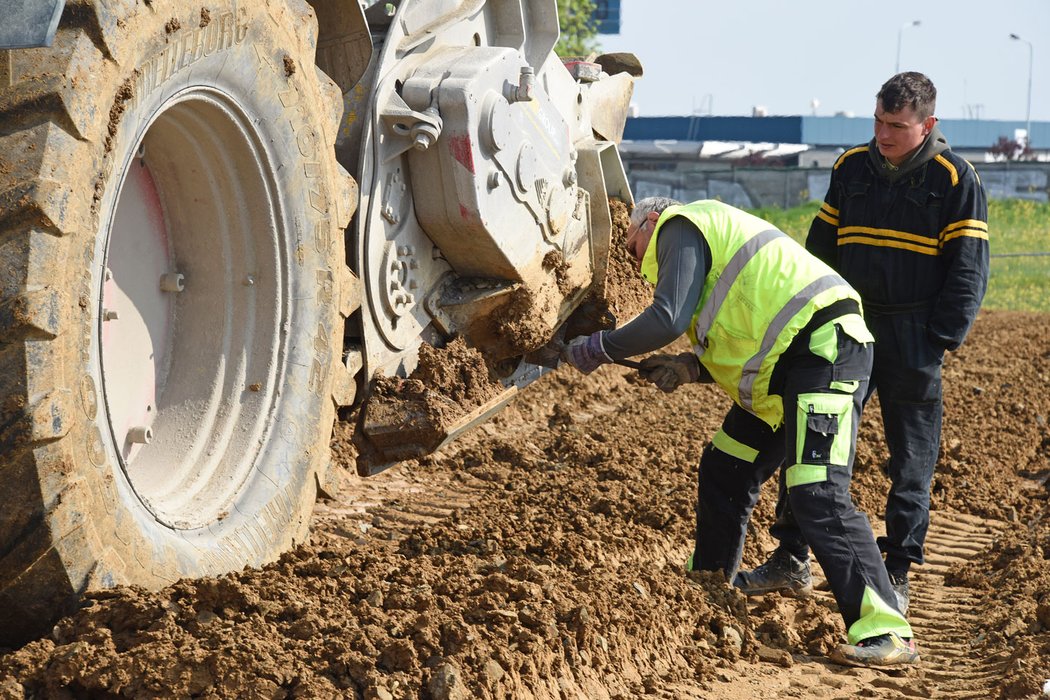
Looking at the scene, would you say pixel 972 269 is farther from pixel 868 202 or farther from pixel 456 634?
pixel 456 634

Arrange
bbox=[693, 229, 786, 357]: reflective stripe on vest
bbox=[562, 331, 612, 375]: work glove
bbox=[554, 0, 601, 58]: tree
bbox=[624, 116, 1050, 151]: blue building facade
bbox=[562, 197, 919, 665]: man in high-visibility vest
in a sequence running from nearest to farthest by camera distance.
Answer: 1. bbox=[562, 197, 919, 665]: man in high-visibility vest
2. bbox=[693, 229, 786, 357]: reflective stripe on vest
3. bbox=[562, 331, 612, 375]: work glove
4. bbox=[554, 0, 601, 58]: tree
5. bbox=[624, 116, 1050, 151]: blue building facade

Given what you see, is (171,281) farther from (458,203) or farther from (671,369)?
(671,369)

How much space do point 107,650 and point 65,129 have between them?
1.14 meters

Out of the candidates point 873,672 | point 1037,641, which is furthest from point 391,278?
point 1037,641

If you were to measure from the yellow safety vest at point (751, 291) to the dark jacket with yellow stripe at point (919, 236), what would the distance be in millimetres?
526

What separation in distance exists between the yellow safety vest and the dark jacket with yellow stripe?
1.72ft

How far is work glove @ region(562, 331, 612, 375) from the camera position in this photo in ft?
14.0

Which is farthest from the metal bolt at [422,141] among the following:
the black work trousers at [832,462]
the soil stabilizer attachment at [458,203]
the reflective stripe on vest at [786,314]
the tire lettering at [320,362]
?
the black work trousers at [832,462]

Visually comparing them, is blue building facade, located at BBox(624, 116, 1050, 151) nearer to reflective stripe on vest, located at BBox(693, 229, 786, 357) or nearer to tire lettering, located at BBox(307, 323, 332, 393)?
reflective stripe on vest, located at BBox(693, 229, 786, 357)

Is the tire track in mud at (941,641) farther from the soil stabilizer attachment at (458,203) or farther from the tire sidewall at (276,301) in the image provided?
the tire sidewall at (276,301)

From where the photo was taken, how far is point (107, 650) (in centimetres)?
274

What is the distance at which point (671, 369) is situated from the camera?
442cm

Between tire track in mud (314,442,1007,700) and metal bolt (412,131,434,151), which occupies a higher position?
metal bolt (412,131,434,151)

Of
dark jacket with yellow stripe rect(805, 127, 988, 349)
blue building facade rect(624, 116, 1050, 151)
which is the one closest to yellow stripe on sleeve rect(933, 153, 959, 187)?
dark jacket with yellow stripe rect(805, 127, 988, 349)
